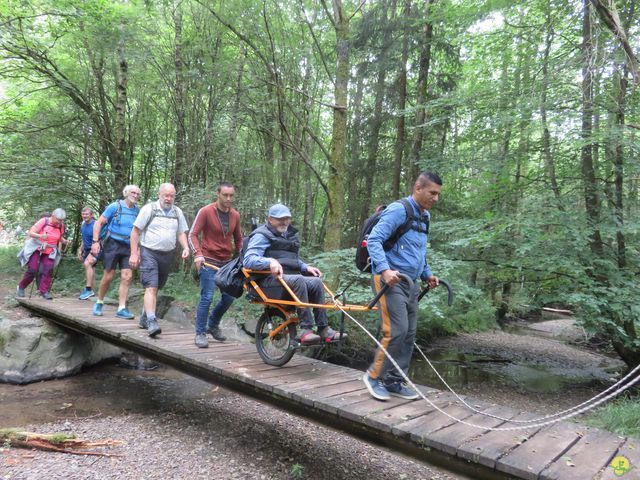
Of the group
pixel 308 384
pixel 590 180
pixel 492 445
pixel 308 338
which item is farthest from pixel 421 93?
pixel 492 445

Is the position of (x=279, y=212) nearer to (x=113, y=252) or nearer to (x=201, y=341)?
(x=201, y=341)

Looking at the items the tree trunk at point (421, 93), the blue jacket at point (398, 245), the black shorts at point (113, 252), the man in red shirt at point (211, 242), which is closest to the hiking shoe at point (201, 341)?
the man in red shirt at point (211, 242)

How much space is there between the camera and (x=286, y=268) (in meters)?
4.71

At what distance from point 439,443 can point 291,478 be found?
7.17 feet

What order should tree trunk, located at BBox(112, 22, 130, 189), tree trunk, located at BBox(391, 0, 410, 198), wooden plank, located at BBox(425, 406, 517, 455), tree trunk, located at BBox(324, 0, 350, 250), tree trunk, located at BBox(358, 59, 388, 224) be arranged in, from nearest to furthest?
wooden plank, located at BBox(425, 406, 517, 455)
tree trunk, located at BBox(324, 0, 350, 250)
tree trunk, located at BBox(112, 22, 130, 189)
tree trunk, located at BBox(391, 0, 410, 198)
tree trunk, located at BBox(358, 59, 388, 224)

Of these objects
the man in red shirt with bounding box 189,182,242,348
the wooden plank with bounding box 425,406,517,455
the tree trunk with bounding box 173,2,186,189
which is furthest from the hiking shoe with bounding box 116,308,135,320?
the tree trunk with bounding box 173,2,186,189

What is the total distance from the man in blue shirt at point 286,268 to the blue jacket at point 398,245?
88cm

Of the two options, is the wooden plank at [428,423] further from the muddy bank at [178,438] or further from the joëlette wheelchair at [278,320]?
the joëlette wheelchair at [278,320]

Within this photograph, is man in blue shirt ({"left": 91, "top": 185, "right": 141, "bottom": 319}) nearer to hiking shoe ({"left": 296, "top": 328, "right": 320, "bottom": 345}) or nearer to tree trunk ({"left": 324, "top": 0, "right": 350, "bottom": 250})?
hiking shoe ({"left": 296, "top": 328, "right": 320, "bottom": 345})

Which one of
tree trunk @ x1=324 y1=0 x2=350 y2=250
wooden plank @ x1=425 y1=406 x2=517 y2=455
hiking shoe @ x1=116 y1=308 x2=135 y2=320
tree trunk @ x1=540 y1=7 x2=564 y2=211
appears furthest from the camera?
tree trunk @ x1=324 y1=0 x2=350 y2=250

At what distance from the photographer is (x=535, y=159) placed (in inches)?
379

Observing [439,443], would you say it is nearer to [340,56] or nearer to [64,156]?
[340,56]

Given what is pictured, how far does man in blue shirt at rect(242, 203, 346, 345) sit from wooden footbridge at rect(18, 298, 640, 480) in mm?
558

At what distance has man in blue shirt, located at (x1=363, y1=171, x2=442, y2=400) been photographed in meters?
3.55
